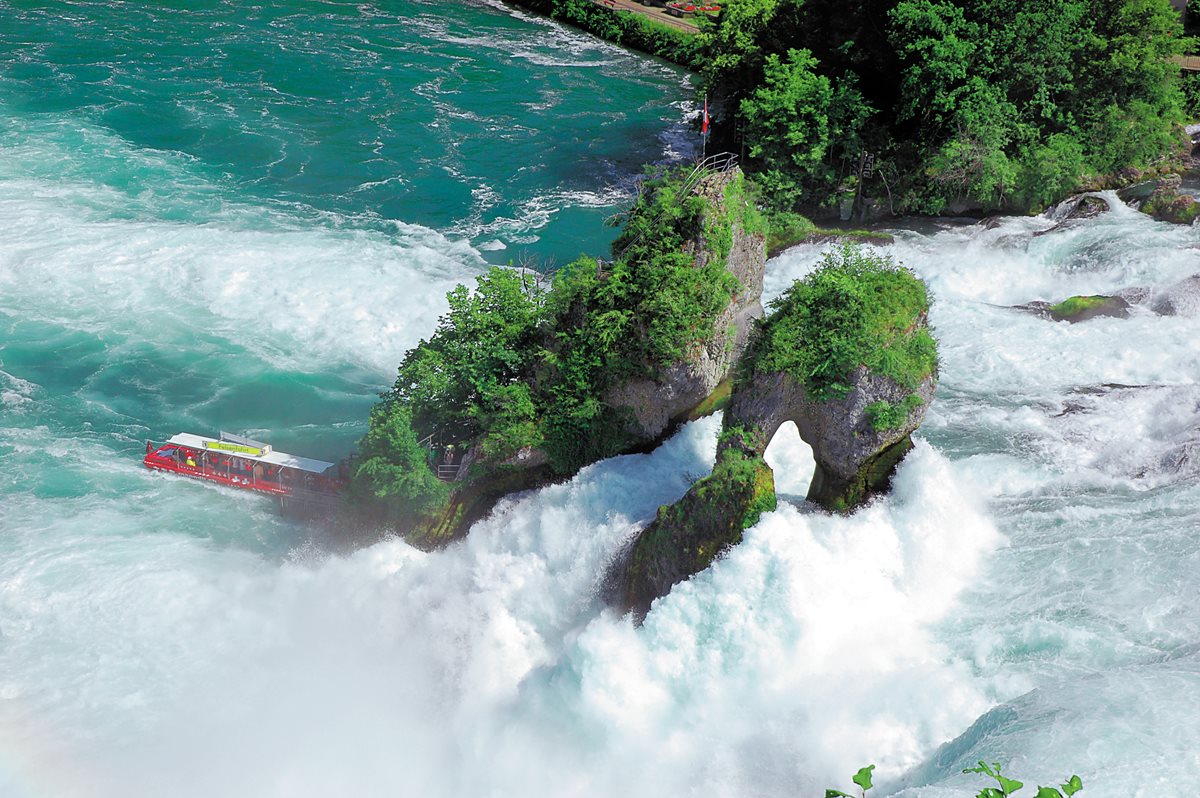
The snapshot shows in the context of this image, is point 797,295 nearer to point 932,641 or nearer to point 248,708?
point 932,641

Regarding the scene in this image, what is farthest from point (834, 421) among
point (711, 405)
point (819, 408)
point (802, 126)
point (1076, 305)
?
point (802, 126)

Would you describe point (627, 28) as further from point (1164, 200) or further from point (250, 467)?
point (250, 467)

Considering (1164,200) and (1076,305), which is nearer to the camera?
(1076,305)

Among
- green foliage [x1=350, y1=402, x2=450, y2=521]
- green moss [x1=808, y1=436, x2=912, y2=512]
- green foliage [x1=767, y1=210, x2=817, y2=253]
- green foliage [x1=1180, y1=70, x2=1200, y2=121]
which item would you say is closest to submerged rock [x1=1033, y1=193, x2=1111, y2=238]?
green foliage [x1=767, y1=210, x2=817, y2=253]

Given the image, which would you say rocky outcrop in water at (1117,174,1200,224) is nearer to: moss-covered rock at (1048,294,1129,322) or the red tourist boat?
moss-covered rock at (1048,294,1129,322)

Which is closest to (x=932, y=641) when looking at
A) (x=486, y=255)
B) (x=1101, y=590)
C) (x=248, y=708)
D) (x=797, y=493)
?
(x=1101, y=590)

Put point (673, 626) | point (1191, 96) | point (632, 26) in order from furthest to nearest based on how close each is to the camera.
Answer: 1. point (632, 26)
2. point (1191, 96)
3. point (673, 626)

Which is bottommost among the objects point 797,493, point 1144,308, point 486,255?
point 486,255
